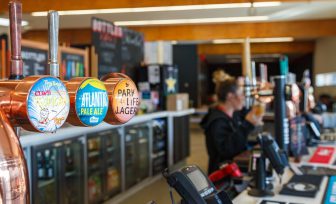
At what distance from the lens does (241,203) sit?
2.06 meters

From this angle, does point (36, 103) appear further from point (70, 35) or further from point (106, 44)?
point (70, 35)

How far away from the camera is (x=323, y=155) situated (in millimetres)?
3420

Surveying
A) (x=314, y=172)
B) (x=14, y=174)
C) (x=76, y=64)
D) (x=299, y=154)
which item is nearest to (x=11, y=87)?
(x=14, y=174)

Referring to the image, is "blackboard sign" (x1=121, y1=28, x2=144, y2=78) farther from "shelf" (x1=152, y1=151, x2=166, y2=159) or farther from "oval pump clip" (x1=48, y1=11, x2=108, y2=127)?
"oval pump clip" (x1=48, y1=11, x2=108, y2=127)

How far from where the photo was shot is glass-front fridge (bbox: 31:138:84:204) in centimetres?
357

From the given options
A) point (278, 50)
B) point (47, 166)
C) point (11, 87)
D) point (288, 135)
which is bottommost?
point (47, 166)

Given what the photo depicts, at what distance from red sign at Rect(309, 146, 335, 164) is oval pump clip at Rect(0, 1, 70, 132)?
8.57 feet

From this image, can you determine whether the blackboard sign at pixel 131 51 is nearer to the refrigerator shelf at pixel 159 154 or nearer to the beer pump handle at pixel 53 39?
the refrigerator shelf at pixel 159 154

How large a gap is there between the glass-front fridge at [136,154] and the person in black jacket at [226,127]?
2.14 meters

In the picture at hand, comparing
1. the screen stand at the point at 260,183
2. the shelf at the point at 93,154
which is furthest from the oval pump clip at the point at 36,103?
the shelf at the point at 93,154

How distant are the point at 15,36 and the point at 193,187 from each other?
73 centimetres

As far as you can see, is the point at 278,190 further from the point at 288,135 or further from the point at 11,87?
the point at 11,87

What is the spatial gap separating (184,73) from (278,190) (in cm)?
1366

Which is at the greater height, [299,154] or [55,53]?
[55,53]
